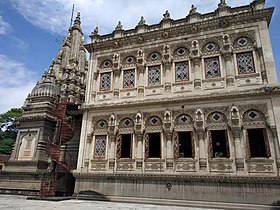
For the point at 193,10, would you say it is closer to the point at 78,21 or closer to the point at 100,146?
the point at 100,146

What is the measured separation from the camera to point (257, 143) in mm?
11750

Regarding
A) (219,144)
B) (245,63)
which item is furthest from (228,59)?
(219,144)

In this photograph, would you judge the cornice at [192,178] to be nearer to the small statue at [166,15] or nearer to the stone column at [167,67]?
the stone column at [167,67]

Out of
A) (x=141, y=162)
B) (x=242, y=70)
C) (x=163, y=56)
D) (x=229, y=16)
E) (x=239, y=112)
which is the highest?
(x=229, y=16)

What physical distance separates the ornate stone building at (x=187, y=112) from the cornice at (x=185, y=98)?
57 mm

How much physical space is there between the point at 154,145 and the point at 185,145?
1.87m

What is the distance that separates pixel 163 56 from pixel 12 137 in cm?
3465

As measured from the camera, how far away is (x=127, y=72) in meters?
15.8

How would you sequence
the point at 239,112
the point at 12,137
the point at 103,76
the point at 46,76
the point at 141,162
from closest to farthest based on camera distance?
the point at 239,112 < the point at 141,162 < the point at 103,76 < the point at 46,76 < the point at 12,137

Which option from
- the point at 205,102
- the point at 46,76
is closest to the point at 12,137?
the point at 46,76

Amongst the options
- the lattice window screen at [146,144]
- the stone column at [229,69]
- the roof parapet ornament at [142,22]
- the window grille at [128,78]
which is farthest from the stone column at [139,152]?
the roof parapet ornament at [142,22]

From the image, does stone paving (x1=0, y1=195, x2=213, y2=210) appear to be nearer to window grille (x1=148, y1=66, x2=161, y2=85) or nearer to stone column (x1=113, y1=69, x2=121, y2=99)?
stone column (x1=113, y1=69, x2=121, y2=99)

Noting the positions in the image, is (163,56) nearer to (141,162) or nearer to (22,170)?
(141,162)

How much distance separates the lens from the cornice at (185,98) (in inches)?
471
